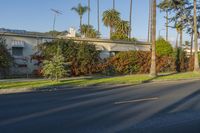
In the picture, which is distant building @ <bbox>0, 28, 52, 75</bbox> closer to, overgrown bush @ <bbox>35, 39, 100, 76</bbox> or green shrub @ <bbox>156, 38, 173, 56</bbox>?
overgrown bush @ <bbox>35, 39, 100, 76</bbox>

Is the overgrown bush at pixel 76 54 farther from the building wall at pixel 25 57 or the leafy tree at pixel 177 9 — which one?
the leafy tree at pixel 177 9

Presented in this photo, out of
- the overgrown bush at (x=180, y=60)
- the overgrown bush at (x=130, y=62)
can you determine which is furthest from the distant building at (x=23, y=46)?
the overgrown bush at (x=180, y=60)

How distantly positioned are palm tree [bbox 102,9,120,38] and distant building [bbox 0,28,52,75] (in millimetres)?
44480

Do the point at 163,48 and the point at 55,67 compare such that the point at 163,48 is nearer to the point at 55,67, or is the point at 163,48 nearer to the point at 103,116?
the point at 55,67

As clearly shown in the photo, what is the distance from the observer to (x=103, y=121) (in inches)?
416

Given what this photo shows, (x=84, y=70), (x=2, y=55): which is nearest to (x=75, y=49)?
(x=84, y=70)

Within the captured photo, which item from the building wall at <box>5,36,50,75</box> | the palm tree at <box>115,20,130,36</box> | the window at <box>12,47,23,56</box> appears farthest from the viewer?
the palm tree at <box>115,20,130,36</box>

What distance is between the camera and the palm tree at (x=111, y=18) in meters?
77.7

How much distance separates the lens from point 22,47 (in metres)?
32.6

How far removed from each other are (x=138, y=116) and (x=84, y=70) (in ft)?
75.6

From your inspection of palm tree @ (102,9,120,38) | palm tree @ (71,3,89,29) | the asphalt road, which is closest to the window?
the asphalt road

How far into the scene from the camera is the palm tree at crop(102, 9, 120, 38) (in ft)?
255

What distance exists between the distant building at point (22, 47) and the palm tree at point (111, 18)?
146 feet

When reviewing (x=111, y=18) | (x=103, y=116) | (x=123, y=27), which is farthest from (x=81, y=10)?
(x=103, y=116)
